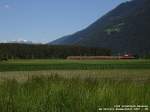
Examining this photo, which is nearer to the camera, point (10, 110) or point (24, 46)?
point (10, 110)

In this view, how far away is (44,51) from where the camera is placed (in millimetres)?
89938

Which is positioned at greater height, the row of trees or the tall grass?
the tall grass

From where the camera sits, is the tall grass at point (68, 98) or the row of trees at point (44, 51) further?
the row of trees at point (44, 51)

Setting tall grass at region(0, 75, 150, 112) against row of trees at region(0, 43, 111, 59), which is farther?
row of trees at region(0, 43, 111, 59)

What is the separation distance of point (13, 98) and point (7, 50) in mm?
75830

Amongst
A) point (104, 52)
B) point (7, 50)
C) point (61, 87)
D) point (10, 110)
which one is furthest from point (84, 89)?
point (104, 52)

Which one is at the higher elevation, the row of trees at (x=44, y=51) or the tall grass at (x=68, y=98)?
the tall grass at (x=68, y=98)

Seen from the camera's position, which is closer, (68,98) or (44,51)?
(68,98)

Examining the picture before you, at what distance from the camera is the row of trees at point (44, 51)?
84613 millimetres

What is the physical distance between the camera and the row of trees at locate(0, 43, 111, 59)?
278ft

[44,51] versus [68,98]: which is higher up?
[68,98]

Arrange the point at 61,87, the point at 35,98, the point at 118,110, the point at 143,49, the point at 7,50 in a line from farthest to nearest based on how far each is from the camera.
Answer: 1. the point at 143,49
2. the point at 7,50
3. the point at 61,87
4. the point at 35,98
5. the point at 118,110

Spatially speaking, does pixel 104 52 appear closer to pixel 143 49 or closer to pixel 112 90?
pixel 112 90

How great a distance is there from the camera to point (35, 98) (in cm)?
893
